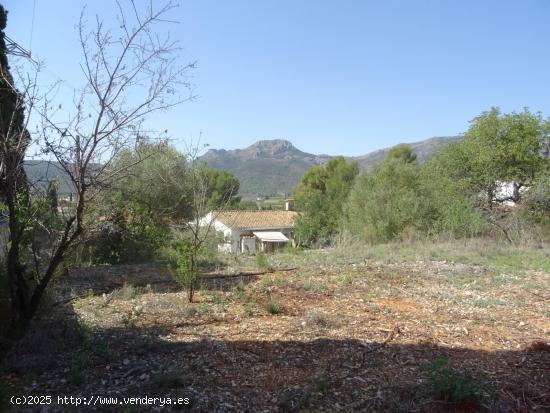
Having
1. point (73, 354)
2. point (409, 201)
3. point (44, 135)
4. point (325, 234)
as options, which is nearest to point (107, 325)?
point (73, 354)

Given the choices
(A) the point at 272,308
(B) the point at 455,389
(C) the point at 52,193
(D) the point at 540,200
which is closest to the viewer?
(B) the point at 455,389

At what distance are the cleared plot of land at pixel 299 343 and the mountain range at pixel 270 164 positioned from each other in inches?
1544

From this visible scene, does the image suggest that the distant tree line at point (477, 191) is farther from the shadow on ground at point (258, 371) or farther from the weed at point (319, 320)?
the shadow on ground at point (258, 371)

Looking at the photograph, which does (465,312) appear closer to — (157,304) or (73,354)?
(157,304)

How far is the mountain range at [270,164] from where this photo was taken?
56.9 m

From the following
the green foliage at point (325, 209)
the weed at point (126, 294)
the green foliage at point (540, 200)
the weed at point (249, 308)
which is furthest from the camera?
the green foliage at point (325, 209)

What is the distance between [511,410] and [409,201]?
542 inches

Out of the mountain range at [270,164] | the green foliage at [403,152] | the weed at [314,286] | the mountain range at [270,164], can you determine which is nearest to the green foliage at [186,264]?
the weed at [314,286]

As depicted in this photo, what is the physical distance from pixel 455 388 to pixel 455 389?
1cm

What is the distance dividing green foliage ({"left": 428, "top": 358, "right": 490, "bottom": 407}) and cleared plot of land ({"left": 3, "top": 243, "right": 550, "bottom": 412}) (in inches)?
1.0

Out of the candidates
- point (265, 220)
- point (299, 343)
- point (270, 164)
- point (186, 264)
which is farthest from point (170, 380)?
point (270, 164)

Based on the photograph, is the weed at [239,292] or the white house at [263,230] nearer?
the weed at [239,292]

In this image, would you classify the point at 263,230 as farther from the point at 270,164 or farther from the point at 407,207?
the point at 270,164

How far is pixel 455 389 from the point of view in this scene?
10.1 feet
